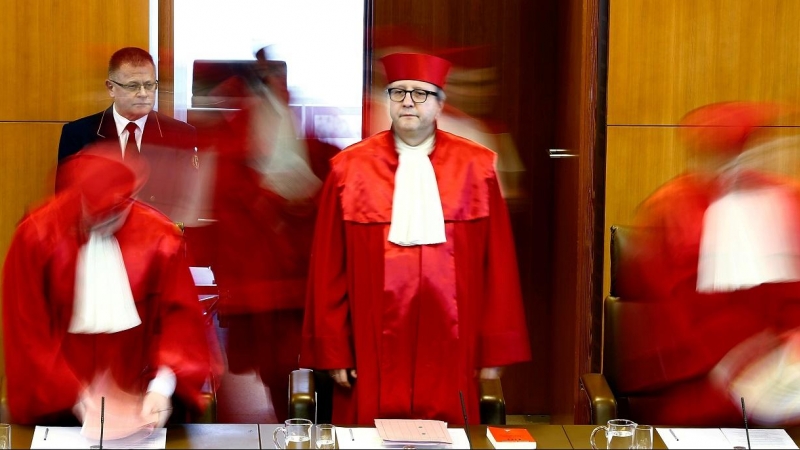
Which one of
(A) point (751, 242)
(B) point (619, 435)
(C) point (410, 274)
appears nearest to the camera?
(B) point (619, 435)

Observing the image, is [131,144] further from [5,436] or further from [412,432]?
[412,432]

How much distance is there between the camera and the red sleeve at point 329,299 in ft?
12.3

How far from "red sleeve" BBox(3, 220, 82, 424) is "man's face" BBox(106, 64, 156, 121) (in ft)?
3.78

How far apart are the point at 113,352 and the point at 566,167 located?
2.04 m

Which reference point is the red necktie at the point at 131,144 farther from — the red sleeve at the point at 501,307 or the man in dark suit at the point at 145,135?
the red sleeve at the point at 501,307

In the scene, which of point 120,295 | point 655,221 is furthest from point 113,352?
point 655,221

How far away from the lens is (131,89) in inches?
173

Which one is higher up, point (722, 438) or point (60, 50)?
point (60, 50)

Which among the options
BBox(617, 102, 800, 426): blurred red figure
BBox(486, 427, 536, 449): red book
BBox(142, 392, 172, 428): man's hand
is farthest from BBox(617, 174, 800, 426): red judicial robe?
BBox(142, 392, 172, 428): man's hand

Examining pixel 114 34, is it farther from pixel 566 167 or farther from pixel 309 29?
pixel 566 167

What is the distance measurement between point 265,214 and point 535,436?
1806 mm

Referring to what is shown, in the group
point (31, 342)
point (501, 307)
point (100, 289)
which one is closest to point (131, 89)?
point (100, 289)

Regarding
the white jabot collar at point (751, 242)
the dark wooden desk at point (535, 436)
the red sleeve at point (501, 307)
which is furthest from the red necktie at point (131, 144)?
the white jabot collar at point (751, 242)

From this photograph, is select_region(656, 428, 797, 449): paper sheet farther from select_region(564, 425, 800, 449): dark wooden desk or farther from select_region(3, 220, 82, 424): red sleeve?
select_region(3, 220, 82, 424): red sleeve
